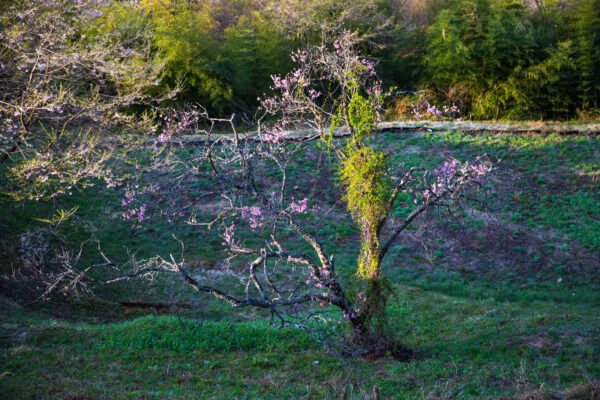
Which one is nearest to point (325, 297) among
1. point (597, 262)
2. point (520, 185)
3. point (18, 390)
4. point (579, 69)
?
point (18, 390)

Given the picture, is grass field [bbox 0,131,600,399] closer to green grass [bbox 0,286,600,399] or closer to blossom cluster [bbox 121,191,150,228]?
green grass [bbox 0,286,600,399]

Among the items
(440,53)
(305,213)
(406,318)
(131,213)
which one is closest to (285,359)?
(406,318)

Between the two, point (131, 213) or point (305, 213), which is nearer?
point (131, 213)

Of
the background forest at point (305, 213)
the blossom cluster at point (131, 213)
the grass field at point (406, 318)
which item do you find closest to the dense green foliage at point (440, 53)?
the background forest at point (305, 213)

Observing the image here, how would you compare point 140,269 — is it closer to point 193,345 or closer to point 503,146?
point 193,345

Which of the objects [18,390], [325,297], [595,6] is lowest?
[18,390]

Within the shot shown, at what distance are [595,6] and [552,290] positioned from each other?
1549 centimetres

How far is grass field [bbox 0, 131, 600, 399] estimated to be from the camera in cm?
529

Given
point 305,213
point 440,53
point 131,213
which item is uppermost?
point 440,53

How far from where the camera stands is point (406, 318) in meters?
8.02

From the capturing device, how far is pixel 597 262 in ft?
33.9

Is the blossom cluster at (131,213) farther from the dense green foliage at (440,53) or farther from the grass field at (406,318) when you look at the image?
the dense green foliage at (440,53)

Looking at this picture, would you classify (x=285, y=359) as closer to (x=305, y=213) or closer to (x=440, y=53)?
(x=305, y=213)

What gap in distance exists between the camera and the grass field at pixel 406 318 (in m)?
5.29
